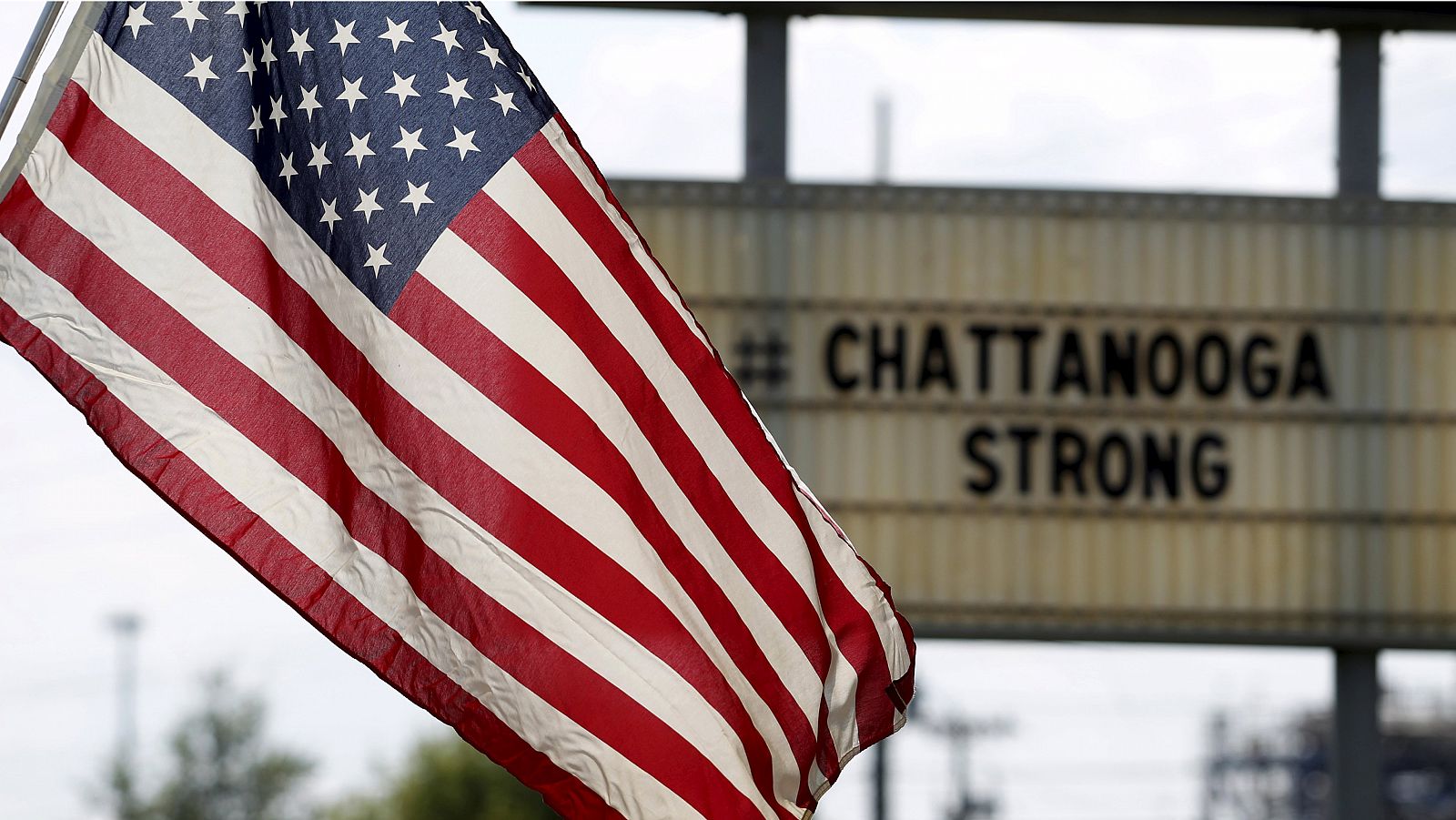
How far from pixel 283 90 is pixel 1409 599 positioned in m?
6.14

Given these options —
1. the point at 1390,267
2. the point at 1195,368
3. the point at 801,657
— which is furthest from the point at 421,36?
the point at 1390,267

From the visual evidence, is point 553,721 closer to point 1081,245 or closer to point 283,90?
point 283,90

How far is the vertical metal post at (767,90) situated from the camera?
25.8 feet

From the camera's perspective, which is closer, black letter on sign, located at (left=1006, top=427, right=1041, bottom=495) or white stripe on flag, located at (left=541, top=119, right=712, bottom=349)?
white stripe on flag, located at (left=541, top=119, right=712, bottom=349)

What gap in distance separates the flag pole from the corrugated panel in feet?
14.3

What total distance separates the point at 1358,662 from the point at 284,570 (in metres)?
5.99

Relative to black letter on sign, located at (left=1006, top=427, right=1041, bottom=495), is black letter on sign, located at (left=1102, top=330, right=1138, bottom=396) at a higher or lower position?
higher

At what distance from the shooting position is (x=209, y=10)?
386 centimetres

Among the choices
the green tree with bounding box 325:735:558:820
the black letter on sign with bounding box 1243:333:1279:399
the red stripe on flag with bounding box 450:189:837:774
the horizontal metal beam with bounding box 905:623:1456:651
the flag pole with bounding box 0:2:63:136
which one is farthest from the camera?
the green tree with bounding box 325:735:558:820

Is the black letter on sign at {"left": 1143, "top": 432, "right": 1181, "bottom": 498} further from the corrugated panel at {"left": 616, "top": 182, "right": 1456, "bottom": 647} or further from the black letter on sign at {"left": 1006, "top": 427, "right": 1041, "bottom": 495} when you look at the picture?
the black letter on sign at {"left": 1006, "top": 427, "right": 1041, "bottom": 495}

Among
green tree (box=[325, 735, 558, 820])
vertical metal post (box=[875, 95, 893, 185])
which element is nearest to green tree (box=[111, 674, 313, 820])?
green tree (box=[325, 735, 558, 820])

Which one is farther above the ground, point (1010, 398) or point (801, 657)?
point (1010, 398)

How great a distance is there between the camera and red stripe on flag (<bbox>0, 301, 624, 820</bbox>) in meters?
3.62

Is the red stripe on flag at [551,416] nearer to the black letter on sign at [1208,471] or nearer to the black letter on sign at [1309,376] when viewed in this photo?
the black letter on sign at [1208,471]
